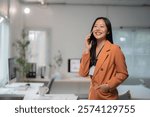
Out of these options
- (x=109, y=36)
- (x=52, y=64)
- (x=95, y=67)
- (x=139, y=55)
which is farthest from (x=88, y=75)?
(x=52, y=64)

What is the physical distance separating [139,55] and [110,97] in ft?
1.06

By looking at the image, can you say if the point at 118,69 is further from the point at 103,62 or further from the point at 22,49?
the point at 22,49

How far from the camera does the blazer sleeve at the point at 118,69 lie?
2.85ft

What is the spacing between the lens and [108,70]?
86cm

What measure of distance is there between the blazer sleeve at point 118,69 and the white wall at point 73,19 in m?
0.22

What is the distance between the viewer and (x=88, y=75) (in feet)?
3.01

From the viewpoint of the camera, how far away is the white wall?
109 centimetres

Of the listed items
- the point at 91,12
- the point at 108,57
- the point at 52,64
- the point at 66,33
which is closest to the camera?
the point at 108,57

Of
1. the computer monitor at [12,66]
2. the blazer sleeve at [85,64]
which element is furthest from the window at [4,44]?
the blazer sleeve at [85,64]

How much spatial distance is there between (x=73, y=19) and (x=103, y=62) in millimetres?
402

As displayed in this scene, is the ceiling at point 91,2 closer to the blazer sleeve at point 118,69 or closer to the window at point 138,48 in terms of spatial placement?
the window at point 138,48

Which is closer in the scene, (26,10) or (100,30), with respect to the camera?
(100,30)

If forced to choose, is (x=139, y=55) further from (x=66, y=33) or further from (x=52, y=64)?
(x=52, y=64)

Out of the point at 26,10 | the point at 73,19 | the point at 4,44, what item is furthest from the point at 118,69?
the point at 4,44
